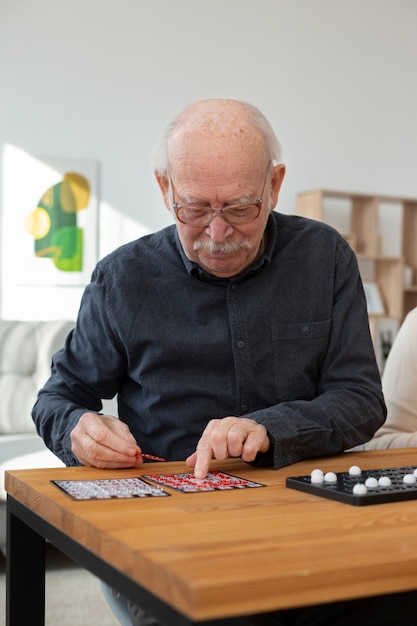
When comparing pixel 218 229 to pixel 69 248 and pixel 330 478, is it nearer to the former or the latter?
pixel 330 478

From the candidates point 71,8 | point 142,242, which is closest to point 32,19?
point 71,8

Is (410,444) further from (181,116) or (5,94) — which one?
(5,94)

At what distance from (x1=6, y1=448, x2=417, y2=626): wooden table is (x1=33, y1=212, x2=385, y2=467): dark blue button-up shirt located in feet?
1.16

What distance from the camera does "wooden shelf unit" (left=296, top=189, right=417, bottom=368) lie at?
5.88 m

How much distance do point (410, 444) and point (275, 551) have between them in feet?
3.63

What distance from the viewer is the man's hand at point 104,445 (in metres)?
1.35

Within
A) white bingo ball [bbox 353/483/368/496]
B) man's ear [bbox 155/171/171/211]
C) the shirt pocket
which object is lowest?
white bingo ball [bbox 353/483/368/496]

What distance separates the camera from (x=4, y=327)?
13.0 ft

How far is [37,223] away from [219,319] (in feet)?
11.6

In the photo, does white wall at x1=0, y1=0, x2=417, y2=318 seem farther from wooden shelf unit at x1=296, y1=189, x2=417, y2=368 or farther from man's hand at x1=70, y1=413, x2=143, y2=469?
man's hand at x1=70, y1=413, x2=143, y2=469

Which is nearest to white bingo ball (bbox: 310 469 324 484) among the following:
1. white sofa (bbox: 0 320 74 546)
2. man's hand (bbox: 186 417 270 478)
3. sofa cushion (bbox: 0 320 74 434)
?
man's hand (bbox: 186 417 270 478)

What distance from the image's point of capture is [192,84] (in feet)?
18.0

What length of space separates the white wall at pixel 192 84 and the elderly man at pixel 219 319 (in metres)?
3.43

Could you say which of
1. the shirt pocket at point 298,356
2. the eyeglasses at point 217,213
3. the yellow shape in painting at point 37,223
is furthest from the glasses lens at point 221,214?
the yellow shape in painting at point 37,223
